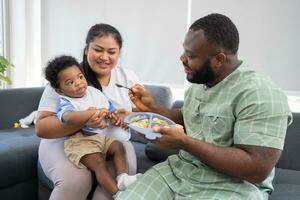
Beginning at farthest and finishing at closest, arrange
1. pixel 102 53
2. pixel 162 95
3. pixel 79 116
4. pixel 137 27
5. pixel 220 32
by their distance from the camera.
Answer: pixel 137 27
pixel 162 95
pixel 102 53
pixel 79 116
pixel 220 32

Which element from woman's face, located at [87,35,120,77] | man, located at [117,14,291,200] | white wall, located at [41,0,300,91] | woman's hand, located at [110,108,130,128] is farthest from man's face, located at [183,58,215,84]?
white wall, located at [41,0,300,91]

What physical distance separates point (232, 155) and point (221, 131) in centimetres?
13

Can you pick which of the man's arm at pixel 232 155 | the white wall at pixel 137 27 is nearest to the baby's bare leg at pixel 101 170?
the man's arm at pixel 232 155

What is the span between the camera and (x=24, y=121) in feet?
8.04

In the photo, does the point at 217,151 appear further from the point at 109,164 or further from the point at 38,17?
the point at 38,17

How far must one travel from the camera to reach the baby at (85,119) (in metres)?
1.42

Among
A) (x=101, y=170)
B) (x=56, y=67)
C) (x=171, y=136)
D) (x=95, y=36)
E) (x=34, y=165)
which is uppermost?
(x=95, y=36)

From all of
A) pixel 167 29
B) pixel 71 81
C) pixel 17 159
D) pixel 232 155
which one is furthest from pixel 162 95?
pixel 232 155

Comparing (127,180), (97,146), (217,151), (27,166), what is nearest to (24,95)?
(27,166)

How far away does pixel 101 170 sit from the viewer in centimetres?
146

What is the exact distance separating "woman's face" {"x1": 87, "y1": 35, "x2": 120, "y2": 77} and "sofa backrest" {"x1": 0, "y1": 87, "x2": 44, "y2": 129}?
3.40 feet

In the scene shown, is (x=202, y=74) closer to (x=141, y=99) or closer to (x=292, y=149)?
(x=141, y=99)

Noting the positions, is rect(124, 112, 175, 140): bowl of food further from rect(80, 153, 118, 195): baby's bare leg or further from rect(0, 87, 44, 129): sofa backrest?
rect(0, 87, 44, 129): sofa backrest

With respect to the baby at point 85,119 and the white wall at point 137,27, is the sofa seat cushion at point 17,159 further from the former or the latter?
the white wall at point 137,27
